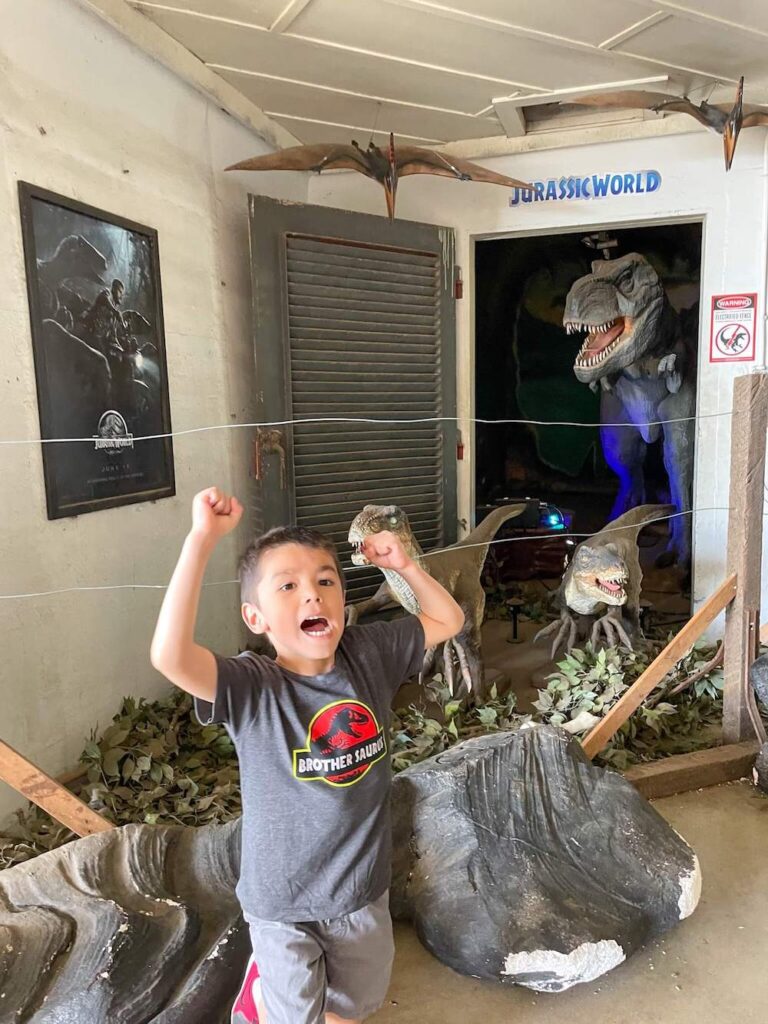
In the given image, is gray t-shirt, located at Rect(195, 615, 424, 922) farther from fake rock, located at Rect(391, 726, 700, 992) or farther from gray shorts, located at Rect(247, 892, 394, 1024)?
fake rock, located at Rect(391, 726, 700, 992)

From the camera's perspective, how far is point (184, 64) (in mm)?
2805

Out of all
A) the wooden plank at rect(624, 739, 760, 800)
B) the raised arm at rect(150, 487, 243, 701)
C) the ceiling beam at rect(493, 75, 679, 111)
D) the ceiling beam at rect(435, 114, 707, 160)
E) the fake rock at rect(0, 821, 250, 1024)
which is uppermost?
the ceiling beam at rect(493, 75, 679, 111)

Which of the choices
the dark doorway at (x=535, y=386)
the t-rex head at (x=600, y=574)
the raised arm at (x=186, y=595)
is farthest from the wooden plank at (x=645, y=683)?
the dark doorway at (x=535, y=386)

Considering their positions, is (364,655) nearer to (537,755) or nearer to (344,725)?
(344,725)

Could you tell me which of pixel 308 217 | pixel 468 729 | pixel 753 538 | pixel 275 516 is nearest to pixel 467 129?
pixel 308 217

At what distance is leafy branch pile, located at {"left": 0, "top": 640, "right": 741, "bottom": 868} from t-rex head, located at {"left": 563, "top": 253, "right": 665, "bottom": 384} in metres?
1.57

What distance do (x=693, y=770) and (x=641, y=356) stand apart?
7.33 feet

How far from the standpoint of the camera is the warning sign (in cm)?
346

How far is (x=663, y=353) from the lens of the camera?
4.00 meters

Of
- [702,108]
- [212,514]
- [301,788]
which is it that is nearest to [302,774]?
[301,788]

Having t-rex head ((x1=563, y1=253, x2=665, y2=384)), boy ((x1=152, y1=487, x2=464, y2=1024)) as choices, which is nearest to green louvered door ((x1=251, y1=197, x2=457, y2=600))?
t-rex head ((x1=563, y1=253, x2=665, y2=384))

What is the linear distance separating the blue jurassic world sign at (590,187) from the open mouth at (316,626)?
123 inches

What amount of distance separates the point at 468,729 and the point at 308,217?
2.27 m

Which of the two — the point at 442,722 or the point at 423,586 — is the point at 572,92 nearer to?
the point at 442,722
